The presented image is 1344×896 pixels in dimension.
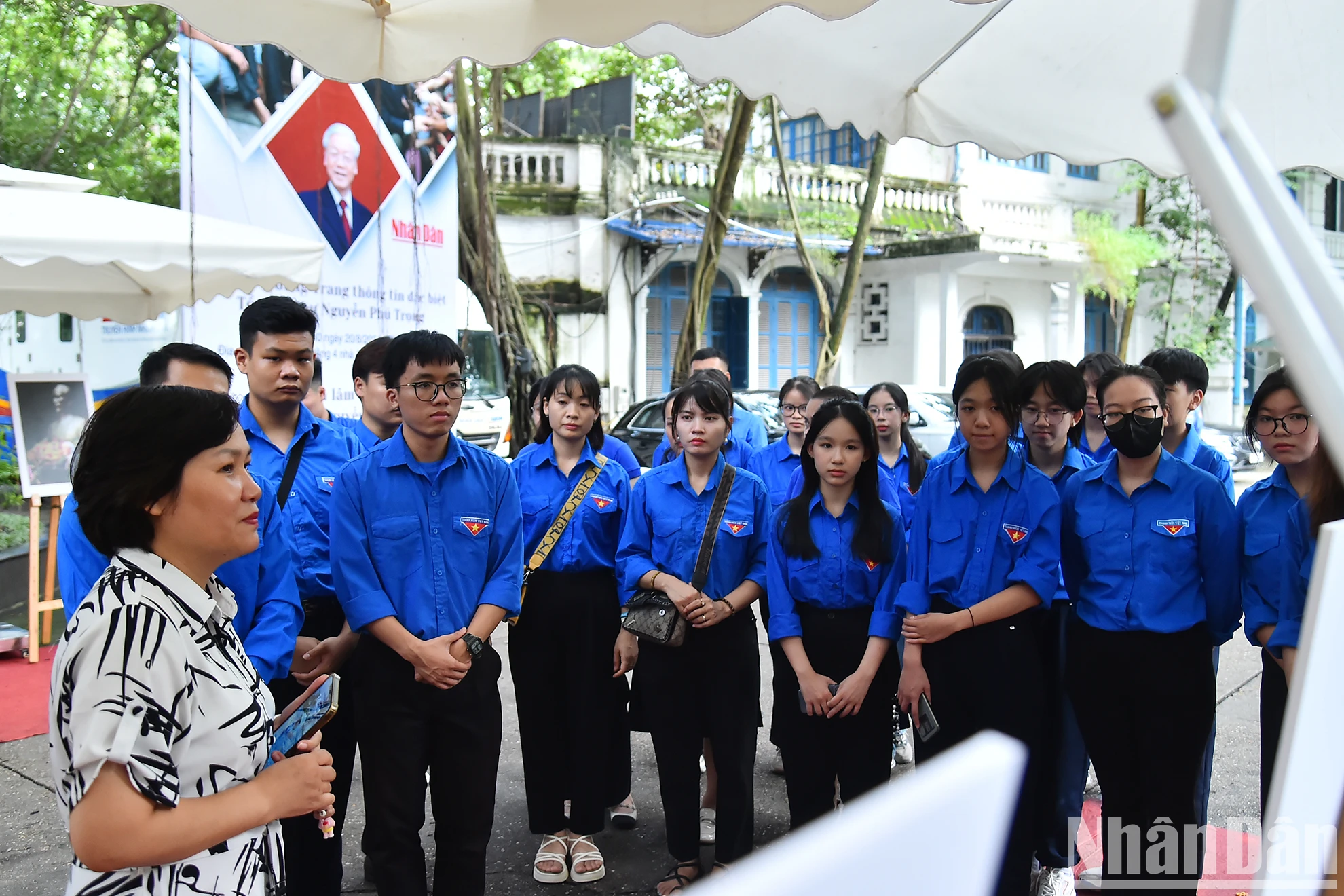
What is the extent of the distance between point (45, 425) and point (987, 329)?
662 inches

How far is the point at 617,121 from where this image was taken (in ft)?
52.9

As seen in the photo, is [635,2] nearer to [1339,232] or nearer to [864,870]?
[864,870]

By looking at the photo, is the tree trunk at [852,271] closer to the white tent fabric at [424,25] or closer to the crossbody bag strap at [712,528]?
the crossbody bag strap at [712,528]

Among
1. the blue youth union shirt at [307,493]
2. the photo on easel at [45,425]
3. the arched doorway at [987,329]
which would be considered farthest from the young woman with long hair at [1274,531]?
the arched doorway at [987,329]

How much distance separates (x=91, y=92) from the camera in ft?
41.7

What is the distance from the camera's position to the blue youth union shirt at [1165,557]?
9.07 feet

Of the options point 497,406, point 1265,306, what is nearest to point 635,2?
point 1265,306

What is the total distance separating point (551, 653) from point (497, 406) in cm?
818

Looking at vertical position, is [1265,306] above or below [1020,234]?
below

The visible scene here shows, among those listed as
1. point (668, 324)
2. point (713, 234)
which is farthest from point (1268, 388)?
point (668, 324)

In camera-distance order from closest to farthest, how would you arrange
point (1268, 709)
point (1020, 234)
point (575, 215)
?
point (1268, 709) < point (575, 215) < point (1020, 234)

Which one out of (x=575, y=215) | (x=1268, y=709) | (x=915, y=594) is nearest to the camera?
(x=1268, y=709)

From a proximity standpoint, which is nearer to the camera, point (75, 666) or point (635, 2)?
point (75, 666)

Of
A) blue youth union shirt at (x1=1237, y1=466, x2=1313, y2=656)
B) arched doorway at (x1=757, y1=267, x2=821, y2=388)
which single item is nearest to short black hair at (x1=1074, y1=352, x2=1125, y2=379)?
blue youth union shirt at (x1=1237, y1=466, x2=1313, y2=656)
